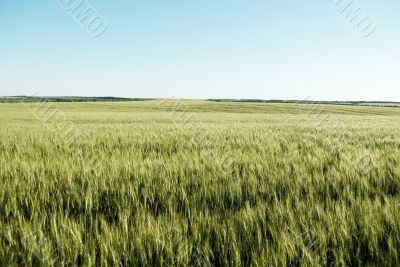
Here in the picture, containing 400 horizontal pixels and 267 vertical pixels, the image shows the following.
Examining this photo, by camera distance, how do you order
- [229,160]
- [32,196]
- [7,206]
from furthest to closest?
[229,160], [32,196], [7,206]

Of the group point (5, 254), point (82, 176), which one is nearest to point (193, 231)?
point (5, 254)

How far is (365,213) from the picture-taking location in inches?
70.2

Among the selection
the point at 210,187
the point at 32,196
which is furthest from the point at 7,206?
the point at 210,187

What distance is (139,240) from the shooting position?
143 centimetres

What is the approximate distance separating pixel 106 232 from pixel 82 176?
4.96 ft

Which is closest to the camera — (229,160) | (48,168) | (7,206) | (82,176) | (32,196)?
(7,206)

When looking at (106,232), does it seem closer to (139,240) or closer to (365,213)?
(139,240)

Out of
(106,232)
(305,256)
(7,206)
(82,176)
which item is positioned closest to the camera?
(305,256)

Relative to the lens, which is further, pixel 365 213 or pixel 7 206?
pixel 7 206

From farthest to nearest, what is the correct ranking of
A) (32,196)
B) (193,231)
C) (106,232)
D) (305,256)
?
(32,196) → (193,231) → (106,232) → (305,256)

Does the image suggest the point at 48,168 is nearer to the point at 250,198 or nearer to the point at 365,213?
the point at 250,198

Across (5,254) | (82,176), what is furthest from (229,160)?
(5,254)

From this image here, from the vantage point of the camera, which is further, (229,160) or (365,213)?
(229,160)

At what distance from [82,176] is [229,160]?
1.67 metres
